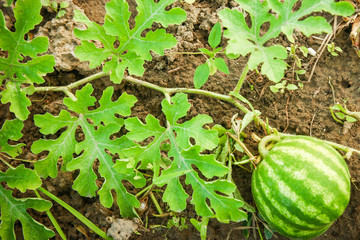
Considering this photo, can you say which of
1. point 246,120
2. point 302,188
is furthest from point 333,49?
point 302,188

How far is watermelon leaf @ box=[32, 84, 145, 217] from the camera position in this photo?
243cm

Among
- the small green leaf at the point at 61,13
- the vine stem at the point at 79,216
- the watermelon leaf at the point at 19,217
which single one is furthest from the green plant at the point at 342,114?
the small green leaf at the point at 61,13

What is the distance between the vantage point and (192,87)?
9.91ft

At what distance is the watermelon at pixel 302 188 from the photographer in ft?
7.06

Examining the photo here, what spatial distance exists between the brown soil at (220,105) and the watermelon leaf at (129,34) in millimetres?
573

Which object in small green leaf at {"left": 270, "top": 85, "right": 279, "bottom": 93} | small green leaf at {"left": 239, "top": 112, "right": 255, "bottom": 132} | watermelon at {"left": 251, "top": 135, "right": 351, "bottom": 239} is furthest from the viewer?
small green leaf at {"left": 270, "top": 85, "right": 279, "bottom": 93}

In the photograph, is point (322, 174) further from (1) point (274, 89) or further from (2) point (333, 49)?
(2) point (333, 49)

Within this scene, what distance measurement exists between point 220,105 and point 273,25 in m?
0.97

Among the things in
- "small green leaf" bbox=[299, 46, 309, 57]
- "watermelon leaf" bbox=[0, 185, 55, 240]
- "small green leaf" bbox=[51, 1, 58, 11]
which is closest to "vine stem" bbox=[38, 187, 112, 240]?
"watermelon leaf" bbox=[0, 185, 55, 240]

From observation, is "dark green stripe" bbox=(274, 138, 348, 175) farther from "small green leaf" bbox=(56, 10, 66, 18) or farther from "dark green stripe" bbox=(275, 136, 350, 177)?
"small green leaf" bbox=(56, 10, 66, 18)

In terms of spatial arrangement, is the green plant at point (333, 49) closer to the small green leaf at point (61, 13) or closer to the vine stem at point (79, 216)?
the small green leaf at point (61, 13)

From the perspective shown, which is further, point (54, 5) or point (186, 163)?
point (54, 5)

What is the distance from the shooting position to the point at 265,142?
8.36 feet

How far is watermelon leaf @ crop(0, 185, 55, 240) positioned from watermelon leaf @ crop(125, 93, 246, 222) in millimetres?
913
